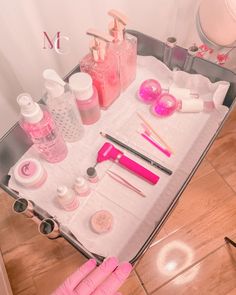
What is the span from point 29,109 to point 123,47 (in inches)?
11.4

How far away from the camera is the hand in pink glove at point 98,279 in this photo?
0.51 m

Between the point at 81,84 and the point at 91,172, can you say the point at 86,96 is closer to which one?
the point at 81,84

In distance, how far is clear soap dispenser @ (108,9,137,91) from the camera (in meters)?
0.59

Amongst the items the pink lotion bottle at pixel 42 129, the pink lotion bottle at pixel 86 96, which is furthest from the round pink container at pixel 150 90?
the pink lotion bottle at pixel 42 129

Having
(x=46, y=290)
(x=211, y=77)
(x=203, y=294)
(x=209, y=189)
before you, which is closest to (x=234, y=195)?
(x=209, y=189)

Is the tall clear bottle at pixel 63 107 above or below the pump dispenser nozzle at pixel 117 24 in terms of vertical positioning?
below

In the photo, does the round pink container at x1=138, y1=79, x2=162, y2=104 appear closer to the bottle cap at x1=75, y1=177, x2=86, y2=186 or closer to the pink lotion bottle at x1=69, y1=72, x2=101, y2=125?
the pink lotion bottle at x1=69, y1=72, x2=101, y2=125

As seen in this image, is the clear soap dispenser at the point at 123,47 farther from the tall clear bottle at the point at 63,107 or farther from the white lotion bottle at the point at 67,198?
the white lotion bottle at the point at 67,198

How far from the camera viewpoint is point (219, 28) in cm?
70

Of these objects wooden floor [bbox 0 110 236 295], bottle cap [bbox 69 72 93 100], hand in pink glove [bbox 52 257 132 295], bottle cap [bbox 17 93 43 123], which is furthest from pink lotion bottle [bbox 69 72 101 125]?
wooden floor [bbox 0 110 236 295]

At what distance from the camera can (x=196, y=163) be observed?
2.00 feet

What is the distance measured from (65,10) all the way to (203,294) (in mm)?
903

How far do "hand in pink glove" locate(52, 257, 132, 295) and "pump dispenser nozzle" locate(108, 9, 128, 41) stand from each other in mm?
473

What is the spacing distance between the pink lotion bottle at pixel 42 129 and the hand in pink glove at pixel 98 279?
26 centimetres
